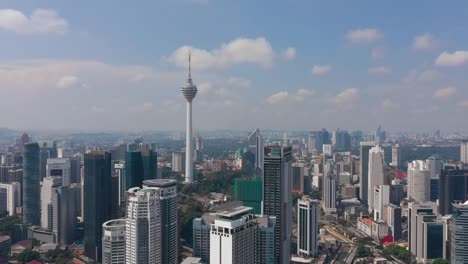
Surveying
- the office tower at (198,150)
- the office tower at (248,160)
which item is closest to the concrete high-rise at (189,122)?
the office tower at (248,160)

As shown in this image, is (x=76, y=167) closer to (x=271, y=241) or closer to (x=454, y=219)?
(x=271, y=241)

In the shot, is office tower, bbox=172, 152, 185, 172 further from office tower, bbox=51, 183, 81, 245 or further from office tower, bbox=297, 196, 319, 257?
office tower, bbox=297, 196, 319, 257

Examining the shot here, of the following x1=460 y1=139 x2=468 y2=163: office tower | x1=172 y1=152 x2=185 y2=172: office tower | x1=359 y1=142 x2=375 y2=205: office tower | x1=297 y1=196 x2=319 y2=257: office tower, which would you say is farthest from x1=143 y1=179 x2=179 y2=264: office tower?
x1=460 y1=139 x2=468 y2=163: office tower

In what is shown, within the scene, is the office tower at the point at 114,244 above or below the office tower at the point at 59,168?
below

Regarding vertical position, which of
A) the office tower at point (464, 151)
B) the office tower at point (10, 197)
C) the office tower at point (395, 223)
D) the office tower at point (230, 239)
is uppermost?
the office tower at point (464, 151)

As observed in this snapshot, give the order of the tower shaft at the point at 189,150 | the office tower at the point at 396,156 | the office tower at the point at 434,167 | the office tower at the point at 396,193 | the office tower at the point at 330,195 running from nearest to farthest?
the office tower at the point at 396,193
the office tower at the point at 330,195
the office tower at the point at 434,167
the tower shaft at the point at 189,150
the office tower at the point at 396,156

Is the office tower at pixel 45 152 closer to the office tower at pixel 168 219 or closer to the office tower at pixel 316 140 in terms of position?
the office tower at pixel 168 219

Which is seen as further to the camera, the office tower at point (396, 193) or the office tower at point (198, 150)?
the office tower at point (198, 150)
